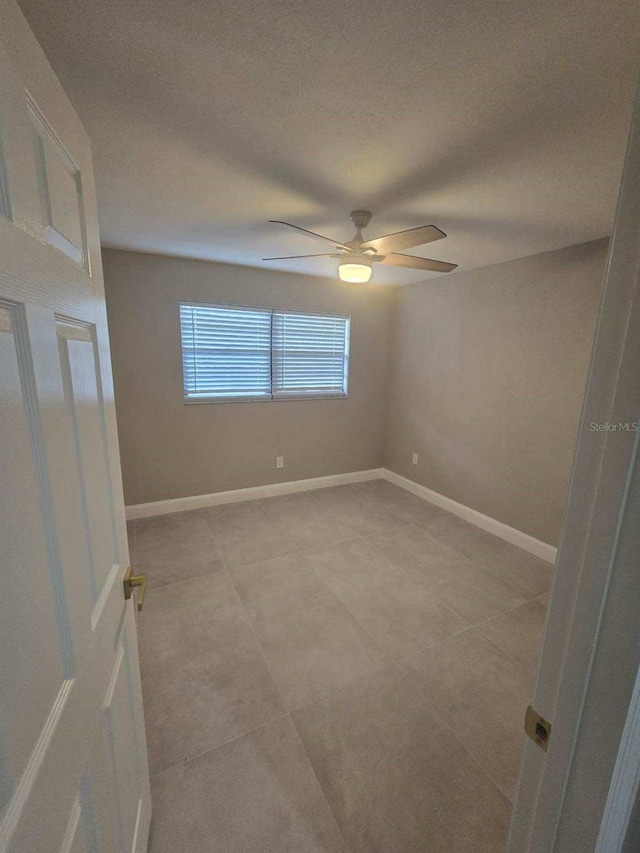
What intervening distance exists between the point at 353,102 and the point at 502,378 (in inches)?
97.3

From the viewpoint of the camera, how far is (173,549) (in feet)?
9.20

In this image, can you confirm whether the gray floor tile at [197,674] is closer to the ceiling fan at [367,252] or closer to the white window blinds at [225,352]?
the white window blinds at [225,352]

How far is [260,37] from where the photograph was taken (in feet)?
3.07

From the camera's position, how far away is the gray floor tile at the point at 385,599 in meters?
2.00

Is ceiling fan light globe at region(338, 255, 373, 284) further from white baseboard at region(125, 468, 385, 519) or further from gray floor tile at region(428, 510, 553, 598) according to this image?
white baseboard at region(125, 468, 385, 519)

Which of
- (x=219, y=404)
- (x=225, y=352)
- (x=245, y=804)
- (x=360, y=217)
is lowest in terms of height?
(x=245, y=804)

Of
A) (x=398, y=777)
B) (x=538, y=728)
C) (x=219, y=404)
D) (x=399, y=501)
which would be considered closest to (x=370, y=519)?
(x=399, y=501)

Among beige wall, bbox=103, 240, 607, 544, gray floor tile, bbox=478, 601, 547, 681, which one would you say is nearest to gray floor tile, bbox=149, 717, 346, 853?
gray floor tile, bbox=478, 601, 547, 681

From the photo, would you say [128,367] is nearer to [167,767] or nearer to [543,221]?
[167,767]

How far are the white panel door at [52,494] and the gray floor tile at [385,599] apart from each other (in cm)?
148

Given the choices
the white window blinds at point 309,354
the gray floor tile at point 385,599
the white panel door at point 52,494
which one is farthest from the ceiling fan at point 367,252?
the gray floor tile at point 385,599

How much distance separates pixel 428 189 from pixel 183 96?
113cm

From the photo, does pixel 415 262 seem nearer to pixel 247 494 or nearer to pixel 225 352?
pixel 225 352

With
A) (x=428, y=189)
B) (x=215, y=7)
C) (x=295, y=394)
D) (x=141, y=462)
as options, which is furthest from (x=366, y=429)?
(x=215, y=7)
